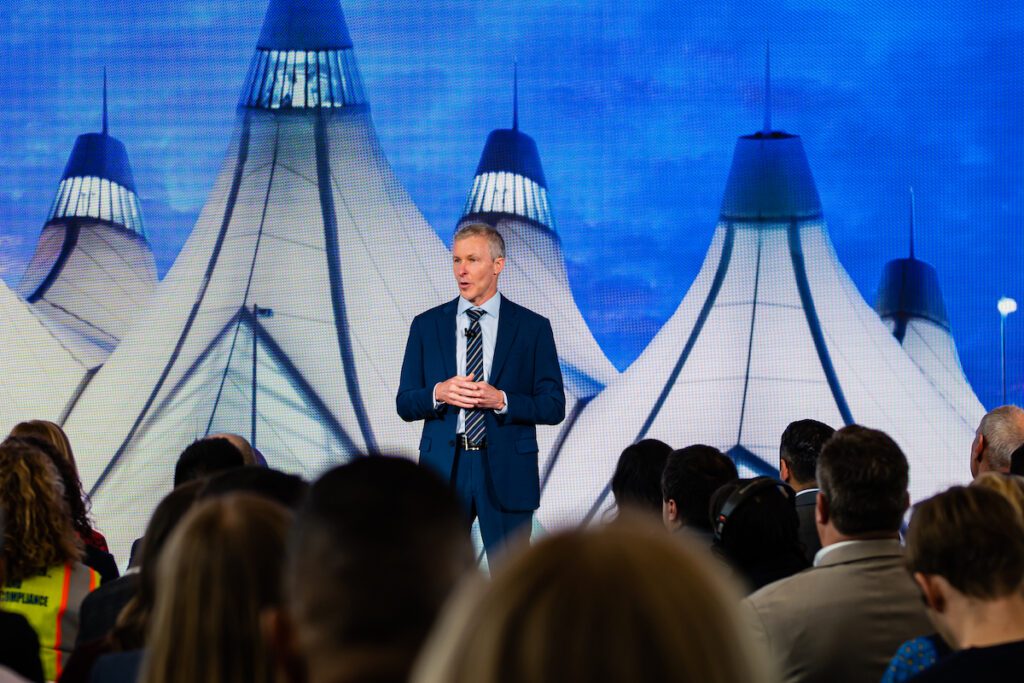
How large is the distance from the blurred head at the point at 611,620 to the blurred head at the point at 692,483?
200 centimetres

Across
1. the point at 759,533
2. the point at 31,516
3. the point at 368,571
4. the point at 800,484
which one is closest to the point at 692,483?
the point at 759,533

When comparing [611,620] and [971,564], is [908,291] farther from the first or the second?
[611,620]

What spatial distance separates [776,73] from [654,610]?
4842 millimetres

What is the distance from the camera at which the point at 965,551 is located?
1475 millimetres

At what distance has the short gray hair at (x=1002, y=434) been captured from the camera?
330 cm

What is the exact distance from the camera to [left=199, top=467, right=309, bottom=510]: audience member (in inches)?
59.7

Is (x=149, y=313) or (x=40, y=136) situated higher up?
(x=40, y=136)

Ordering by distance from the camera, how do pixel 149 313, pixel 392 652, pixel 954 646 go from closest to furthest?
pixel 392 652
pixel 954 646
pixel 149 313

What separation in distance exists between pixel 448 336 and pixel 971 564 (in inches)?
77.7

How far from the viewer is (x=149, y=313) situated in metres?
5.29

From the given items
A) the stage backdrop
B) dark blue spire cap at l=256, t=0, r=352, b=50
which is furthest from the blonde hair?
dark blue spire cap at l=256, t=0, r=352, b=50

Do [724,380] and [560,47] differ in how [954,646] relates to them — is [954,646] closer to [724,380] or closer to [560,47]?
[724,380]

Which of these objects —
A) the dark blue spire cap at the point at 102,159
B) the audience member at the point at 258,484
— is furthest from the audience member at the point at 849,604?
the dark blue spire cap at the point at 102,159

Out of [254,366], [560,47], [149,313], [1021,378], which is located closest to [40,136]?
[149,313]
